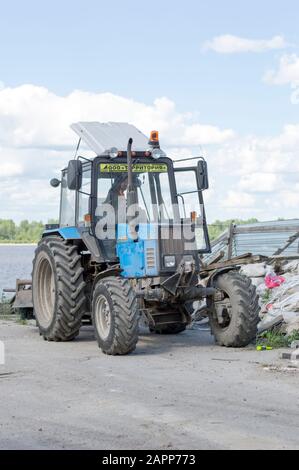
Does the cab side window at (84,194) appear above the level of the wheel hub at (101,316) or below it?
above

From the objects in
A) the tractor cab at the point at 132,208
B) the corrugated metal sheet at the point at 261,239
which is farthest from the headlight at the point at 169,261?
the corrugated metal sheet at the point at 261,239

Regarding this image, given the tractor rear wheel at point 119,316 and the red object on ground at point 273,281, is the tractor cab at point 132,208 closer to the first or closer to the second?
the tractor rear wheel at point 119,316

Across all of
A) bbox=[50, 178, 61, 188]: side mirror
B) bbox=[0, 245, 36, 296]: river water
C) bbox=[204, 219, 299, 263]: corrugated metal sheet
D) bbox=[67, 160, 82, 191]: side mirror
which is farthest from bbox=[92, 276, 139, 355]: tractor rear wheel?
bbox=[0, 245, 36, 296]: river water

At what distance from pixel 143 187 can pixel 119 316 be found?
2.71m

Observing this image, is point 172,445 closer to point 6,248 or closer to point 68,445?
point 68,445

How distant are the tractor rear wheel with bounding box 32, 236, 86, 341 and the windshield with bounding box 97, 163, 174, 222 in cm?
101

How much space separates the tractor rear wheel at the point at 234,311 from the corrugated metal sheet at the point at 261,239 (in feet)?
23.8

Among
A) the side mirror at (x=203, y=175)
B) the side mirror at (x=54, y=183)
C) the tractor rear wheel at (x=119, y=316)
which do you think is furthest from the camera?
the side mirror at (x=54, y=183)

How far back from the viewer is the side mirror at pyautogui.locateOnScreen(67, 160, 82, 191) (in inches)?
527

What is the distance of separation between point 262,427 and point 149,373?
128 inches

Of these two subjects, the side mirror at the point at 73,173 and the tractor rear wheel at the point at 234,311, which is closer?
the tractor rear wheel at the point at 234,311

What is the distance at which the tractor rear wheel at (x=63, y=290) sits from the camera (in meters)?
13.7

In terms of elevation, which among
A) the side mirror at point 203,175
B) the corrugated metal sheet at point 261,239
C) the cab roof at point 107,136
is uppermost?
the cab roof at point 107,136

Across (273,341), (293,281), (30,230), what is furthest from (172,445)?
(30,230)
